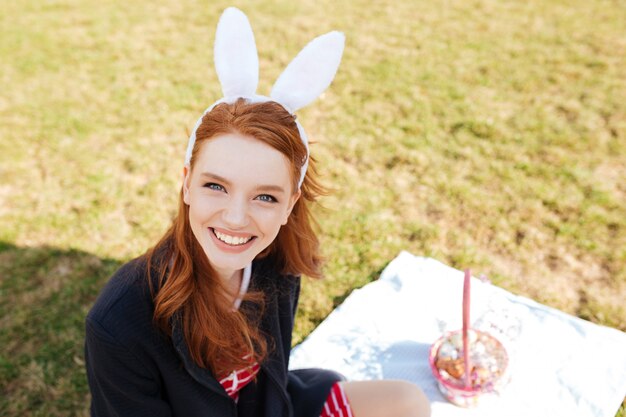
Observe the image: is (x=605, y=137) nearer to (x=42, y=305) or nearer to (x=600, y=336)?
(x=600, y=336)

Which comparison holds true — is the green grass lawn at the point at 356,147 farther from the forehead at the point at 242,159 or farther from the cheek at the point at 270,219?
the forehead at the point at 242,159

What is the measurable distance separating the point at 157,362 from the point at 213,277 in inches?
11.0

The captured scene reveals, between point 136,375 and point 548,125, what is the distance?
3.52 meters

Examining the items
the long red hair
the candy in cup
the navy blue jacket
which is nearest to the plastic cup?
the candy in cup

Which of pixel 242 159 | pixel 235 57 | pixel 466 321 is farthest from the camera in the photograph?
pixel 466 321

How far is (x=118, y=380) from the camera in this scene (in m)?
1.53

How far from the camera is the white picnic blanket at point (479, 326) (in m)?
2.41

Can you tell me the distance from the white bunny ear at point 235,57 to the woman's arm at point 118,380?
71 cm

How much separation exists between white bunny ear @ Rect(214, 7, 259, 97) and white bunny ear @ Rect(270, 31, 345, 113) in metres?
0.08

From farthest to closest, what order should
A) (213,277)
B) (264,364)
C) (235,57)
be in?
(264,364) → (213,277) → (235,57)

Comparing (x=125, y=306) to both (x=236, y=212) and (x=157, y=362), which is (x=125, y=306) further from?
(x=236, y=212)

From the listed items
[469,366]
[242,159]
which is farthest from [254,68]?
Answer: [469,366]


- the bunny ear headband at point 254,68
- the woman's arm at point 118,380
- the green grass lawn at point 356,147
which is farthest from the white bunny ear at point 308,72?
the green grass lawn at point 356,147

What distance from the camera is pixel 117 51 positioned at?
5277mm
